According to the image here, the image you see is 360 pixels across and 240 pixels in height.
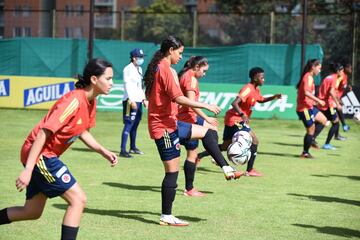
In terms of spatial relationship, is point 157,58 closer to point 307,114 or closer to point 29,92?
point 307,114

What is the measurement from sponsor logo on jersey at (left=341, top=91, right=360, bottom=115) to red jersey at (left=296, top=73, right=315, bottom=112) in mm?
8413

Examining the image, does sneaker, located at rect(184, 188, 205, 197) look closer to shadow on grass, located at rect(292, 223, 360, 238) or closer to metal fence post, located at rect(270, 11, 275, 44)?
shadow on grass, located at rect(292, 223, 360, 238)

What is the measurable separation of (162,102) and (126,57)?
58.1ft

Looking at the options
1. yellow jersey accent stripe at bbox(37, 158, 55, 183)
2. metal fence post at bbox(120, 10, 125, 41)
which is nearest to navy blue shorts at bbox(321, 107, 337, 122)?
yellow jersey accent stripe at bbox(37, 158, 55, 183)

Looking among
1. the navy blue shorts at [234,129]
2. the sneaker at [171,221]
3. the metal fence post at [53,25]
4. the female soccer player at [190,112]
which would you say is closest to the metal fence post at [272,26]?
the metal fence post at [53,25]

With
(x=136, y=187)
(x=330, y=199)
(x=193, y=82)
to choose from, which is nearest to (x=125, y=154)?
(x=136, y=187)

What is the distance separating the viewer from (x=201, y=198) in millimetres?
9609

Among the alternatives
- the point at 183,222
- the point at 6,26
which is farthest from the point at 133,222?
the point at 6,26

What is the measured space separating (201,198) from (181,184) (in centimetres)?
129

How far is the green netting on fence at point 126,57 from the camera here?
24625 mm

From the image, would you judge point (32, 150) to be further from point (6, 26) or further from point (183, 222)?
point (6, 26)

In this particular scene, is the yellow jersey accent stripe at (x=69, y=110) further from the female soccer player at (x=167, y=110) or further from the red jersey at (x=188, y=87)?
the red jersey at (x=188, y=87)

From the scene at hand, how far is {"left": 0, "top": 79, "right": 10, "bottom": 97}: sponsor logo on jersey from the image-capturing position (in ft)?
80.4

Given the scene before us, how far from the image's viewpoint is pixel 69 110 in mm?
5891
